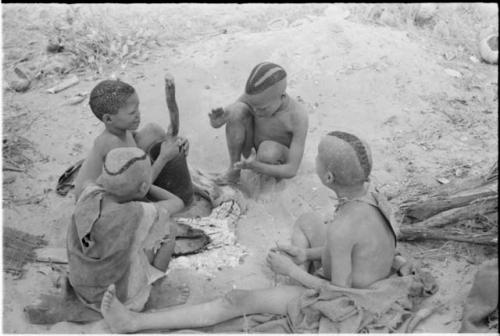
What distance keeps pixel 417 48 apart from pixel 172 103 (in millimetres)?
3279

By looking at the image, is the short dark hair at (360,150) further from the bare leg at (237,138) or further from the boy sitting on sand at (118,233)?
the bare leg at (237,138)

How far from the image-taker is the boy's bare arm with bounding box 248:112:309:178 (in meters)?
4.32

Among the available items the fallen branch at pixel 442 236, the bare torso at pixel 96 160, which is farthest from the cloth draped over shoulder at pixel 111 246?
Answer: the fallen branch at pixel 442 236

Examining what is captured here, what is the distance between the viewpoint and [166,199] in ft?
12.3

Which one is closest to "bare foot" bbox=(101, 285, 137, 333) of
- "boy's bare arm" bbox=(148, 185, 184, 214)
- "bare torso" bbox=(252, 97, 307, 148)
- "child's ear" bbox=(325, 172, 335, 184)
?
"boy's bare arm" bbox=(148, 185, 184, 214)

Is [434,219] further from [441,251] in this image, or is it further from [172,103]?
[172,103]

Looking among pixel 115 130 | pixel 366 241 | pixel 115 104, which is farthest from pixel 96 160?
pixel 366 241

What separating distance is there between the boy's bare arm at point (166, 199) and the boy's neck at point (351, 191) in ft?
3.36

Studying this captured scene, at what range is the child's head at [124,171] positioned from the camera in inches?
122

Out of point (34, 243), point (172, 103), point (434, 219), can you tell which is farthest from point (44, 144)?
point (434, 219)

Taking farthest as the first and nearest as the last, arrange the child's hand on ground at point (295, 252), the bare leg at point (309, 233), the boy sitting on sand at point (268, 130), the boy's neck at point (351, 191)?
Result: the boy sitting on sand at point (268, 130), the bare leg at point (309, 233), the child's hand on ground at point (295, 252), the boy's neck at point (351, 191)

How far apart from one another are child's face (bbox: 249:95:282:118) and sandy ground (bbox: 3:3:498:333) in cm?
59

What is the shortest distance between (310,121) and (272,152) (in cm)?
99

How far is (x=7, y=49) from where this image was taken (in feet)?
21.2
